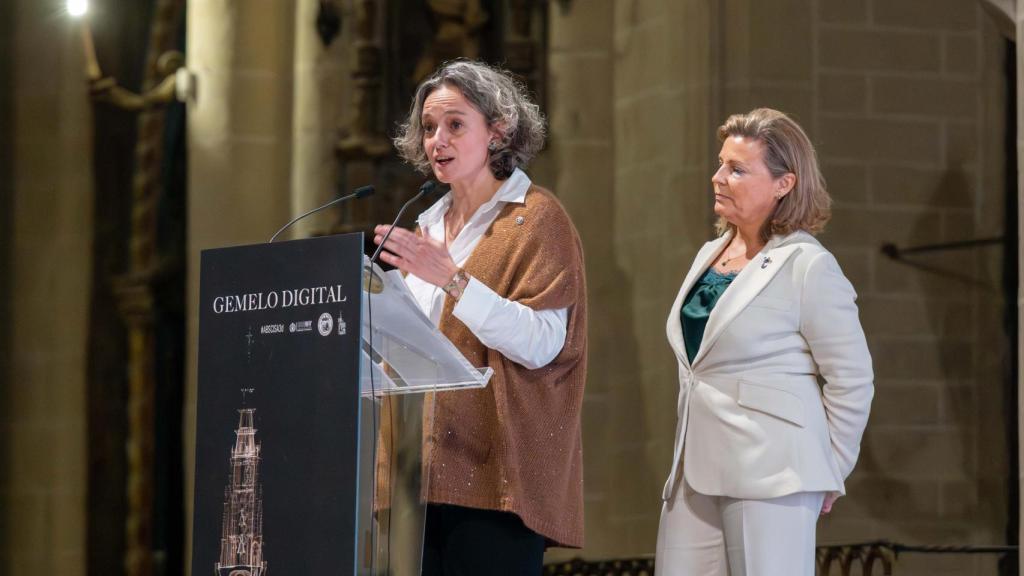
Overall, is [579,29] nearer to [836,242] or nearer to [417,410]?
[836,242]

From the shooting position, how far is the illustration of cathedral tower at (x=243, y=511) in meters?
2.55

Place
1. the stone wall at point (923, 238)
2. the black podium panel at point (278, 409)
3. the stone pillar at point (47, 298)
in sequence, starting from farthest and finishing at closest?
the stone pillar at point (47, 298) < the stone wall at point (923, 238) < the black podium panel at point (278, 409)

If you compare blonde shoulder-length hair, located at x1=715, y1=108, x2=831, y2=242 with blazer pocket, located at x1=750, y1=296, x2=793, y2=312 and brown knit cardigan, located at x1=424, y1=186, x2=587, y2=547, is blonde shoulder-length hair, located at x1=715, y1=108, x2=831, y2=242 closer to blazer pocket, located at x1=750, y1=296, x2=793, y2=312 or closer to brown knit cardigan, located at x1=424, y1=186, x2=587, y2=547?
blazer pocket, located at x1=750, y1=296, x2=793, y2=312

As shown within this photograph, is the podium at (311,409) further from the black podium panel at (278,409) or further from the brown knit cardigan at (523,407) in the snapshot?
the brown knit cardigan at (523,407)

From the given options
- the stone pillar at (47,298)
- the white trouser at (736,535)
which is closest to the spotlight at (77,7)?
the stone pillar at (47,298)

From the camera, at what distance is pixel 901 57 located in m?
6.32

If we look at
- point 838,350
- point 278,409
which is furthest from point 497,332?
point 838,350

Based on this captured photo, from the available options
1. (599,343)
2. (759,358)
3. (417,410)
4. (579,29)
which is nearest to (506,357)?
(417,410)

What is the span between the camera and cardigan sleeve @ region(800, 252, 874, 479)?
10.3 feet

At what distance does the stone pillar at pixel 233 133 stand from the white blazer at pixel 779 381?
11.5 feet

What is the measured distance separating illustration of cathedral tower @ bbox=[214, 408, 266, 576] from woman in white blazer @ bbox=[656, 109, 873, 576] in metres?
0.98

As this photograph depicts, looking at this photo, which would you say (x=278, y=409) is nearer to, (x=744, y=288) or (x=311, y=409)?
(x=311, y=409)

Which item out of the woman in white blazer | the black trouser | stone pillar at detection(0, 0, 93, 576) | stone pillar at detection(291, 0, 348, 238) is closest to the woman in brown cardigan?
the black trouser

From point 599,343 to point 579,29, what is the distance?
4.41 ft
